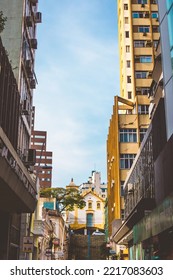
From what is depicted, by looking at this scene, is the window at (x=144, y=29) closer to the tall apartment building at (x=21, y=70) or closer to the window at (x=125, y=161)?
the window at (x=125, y=161)

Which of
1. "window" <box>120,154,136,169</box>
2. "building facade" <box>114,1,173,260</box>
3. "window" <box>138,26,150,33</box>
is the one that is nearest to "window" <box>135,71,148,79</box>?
"window" <box>138,26,150,33</box>

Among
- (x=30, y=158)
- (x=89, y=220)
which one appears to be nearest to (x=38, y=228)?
(x=30, y=158)

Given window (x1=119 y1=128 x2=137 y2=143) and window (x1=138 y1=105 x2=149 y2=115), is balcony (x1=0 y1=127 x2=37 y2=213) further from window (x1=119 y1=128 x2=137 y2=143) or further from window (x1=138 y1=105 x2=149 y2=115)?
window (x1=138 y1=105 x2=149 y2=115)

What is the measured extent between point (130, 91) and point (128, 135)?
1082 centimetres

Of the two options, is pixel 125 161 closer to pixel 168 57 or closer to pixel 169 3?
pixel 168 57

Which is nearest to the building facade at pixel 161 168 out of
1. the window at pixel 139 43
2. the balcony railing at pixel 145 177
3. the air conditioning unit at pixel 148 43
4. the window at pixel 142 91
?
the balcony railing at pixel 145 177

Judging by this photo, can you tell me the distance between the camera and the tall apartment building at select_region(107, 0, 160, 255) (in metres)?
50.3

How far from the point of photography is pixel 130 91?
197 feet

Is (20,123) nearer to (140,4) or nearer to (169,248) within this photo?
(169,248)

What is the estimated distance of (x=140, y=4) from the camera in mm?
61594

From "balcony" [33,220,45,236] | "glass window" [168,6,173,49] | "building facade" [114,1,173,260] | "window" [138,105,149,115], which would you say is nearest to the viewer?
"building facade" [114,1,173,260]

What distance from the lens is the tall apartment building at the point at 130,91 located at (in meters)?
50.3

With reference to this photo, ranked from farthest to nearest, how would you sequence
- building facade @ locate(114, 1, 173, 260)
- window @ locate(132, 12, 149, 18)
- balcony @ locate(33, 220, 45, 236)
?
1. window @ locate(132, 12, 149, 18)
2. balcony @ locate(33, 220, 45, 236)
3. building facade @ locate(114, 1, 173, 260)

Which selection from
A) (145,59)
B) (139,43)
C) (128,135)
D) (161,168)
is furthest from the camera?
(139,43)
